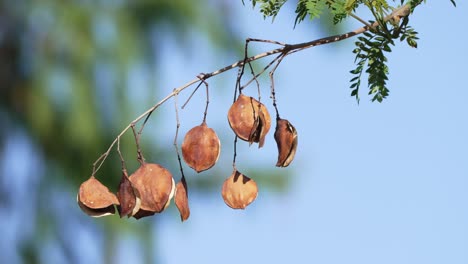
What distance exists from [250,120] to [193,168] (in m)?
0.07

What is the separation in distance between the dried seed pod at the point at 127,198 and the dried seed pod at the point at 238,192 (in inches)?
3.6

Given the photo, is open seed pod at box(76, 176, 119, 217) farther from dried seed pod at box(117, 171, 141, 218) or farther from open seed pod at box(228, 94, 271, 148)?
open seed pod at box(228, 94, 271, 148)

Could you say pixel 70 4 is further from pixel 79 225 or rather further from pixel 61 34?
pixel 79 225

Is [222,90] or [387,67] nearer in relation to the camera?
[387,67]

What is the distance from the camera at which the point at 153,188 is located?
943 mm

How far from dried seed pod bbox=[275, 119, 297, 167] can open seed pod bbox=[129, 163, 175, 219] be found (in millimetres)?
105

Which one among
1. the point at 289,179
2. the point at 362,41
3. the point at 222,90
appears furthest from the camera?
the point at 289,179

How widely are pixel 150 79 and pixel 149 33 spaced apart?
0.17m

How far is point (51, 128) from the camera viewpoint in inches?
145

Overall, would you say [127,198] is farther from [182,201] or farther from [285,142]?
[285,142]

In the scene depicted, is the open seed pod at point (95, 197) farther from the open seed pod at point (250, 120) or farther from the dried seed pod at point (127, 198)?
the open seed pod at point (250, 120)

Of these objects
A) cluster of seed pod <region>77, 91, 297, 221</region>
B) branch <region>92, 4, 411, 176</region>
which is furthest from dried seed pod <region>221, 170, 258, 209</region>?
branch <region>92, 4, 411, 176</region>

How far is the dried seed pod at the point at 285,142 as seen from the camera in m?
0.97

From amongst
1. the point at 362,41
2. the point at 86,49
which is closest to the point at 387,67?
the point at 362,41
